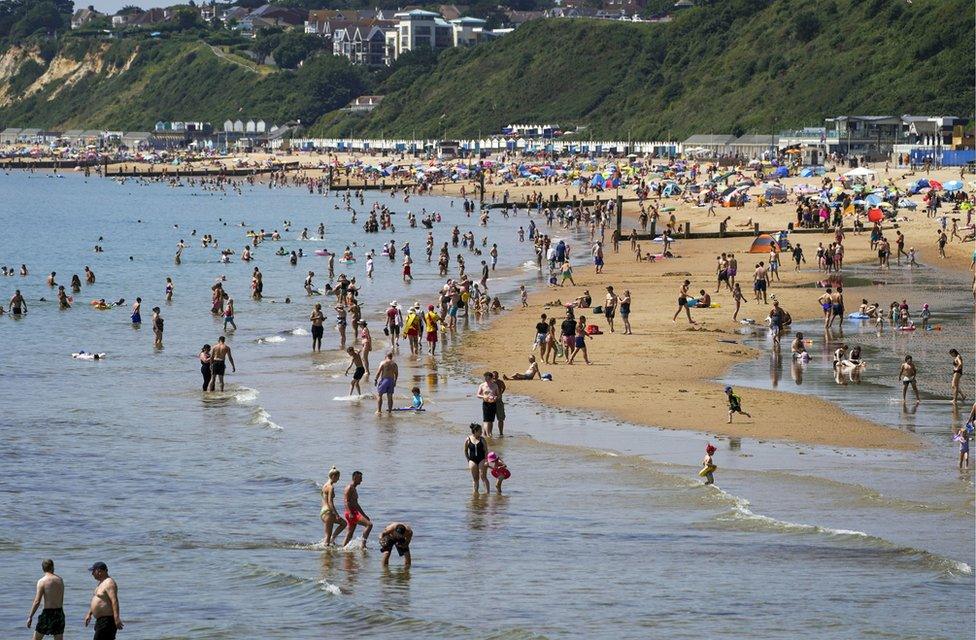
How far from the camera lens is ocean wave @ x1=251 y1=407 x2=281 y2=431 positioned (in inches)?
972

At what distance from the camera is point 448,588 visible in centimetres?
1608

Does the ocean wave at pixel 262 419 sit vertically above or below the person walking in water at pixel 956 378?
below

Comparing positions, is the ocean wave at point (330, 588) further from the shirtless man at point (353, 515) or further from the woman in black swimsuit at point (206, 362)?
the woman in black swimsuit at point (206, 362)

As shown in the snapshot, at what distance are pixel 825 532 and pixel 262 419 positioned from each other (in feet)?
36.9

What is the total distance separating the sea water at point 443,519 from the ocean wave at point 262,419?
56mm

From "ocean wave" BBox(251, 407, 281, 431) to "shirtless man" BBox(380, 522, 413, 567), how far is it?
7949 millimetres

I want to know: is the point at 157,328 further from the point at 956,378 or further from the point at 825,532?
the point at 825,532

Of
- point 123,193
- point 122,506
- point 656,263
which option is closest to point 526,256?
point 656,263

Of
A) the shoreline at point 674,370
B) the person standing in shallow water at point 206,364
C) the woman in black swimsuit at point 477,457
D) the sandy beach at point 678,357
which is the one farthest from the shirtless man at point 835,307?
the woman in black swimsuit at point 477,457

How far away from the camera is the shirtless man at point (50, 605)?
13.5 meters

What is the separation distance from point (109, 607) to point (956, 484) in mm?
11660

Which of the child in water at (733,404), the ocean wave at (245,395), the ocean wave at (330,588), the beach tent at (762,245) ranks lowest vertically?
the ocean wave at (330,588)

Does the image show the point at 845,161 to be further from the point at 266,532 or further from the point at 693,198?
the point at 266,532

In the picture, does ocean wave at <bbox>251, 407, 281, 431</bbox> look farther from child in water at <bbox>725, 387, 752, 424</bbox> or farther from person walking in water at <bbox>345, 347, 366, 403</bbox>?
child in water at <bbox>725, 387, 752, 424</bbox>
